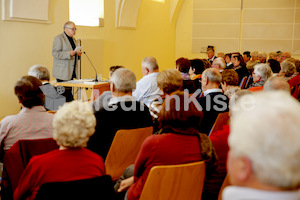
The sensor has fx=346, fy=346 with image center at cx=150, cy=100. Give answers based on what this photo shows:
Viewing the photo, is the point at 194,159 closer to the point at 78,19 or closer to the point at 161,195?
the point at 161,195

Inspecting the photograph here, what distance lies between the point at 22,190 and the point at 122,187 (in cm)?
74

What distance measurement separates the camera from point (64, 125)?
1857 mm

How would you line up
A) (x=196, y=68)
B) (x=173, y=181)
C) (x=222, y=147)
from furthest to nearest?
1. (x=196, y=68)
2. (x=222, y=147)
3. (x=173, y=181)

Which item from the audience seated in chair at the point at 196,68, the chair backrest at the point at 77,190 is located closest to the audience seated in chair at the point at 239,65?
the audience seated in chair at the point at 196,68

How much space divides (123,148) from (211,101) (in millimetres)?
1249

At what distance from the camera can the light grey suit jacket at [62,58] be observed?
6388 millimetres

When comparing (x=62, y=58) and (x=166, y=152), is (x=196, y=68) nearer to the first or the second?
(x=62, y=58)

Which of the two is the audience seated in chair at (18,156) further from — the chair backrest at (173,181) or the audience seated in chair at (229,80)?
the audience seated in chair at (229,80)

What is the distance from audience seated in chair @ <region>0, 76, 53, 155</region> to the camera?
245 cm

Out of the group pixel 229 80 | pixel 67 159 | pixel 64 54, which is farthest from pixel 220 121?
pixel 64 54

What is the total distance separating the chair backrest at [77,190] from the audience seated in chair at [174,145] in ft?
1.46

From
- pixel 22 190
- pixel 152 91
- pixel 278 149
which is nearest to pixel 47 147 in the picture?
pixel 22 190

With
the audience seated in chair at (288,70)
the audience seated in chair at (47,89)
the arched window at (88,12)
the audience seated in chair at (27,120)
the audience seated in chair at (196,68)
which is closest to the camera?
the audience seated in chair at (27,120)

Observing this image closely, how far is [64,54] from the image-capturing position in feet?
20.9
